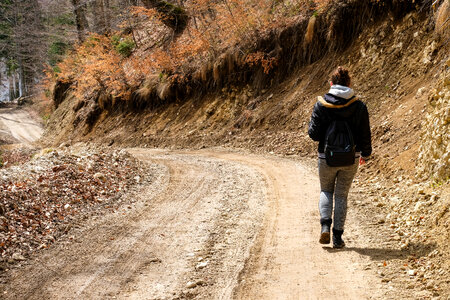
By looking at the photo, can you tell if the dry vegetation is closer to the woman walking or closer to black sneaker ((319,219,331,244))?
the woman walking

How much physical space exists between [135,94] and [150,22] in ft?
21.8

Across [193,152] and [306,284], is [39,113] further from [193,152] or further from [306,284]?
[306,284]

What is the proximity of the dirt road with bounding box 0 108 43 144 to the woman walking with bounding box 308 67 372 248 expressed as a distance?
94.8 ft

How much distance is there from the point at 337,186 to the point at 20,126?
35.7 meters

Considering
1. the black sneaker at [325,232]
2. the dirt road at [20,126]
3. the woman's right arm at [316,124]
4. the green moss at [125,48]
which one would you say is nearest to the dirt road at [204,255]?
the black sneaker at [325,232]

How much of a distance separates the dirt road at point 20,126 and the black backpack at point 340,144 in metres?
29.0

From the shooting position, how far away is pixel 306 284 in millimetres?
4020

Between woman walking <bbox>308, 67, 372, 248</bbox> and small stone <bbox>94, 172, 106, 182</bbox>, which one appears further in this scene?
small stone <bbox>94, 172, 106, 182</bbox>

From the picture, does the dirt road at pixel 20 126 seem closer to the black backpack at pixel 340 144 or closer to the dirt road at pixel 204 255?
the dirt road at pixel 204 255

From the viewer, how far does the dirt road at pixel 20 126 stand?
102 ft

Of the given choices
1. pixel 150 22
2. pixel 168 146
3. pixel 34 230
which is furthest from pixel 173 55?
pixel 34 230

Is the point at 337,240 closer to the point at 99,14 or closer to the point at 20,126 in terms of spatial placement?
the point at 99,14

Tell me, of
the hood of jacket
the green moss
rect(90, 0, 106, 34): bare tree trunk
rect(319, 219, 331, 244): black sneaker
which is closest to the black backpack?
the hood of jacket

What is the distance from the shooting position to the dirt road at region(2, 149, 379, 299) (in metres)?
4.12
